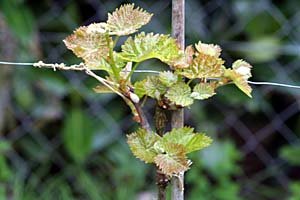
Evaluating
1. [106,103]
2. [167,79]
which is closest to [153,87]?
[167,79]

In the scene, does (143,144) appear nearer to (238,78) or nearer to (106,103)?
(238,78)

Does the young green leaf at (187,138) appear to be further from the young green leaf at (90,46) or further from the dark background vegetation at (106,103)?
the dark background vegetation at (106,103)

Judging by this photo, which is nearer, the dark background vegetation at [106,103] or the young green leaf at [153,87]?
the young green leaf at [153,87]

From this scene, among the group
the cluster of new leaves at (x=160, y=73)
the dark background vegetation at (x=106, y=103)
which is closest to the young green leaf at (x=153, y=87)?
the cluster of new leaves at (x=160, y=73)

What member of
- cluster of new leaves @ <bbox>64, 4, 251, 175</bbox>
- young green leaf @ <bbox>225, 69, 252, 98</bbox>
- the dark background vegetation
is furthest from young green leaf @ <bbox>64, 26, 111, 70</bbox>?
the dark background vegetation

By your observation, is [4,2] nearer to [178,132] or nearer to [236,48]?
[236,48]

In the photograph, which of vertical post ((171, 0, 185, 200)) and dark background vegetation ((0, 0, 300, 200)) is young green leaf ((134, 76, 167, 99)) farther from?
dark background vegetation ((0, 0, 300, 200))
